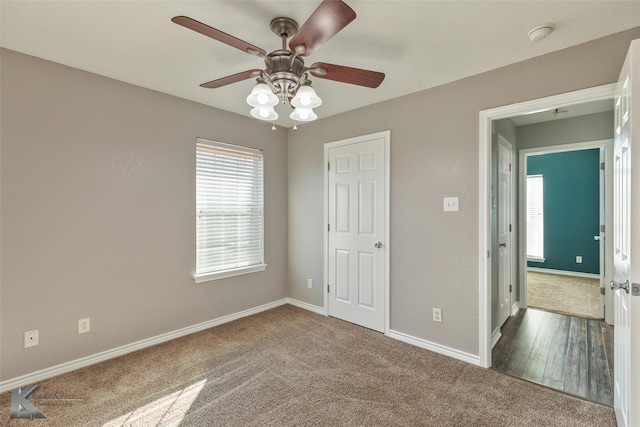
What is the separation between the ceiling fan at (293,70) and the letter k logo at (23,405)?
2.39 metres

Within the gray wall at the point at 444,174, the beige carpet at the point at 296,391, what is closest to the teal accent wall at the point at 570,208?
the gray wall at the point at 444,174

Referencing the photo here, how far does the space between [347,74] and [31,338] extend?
2969mm

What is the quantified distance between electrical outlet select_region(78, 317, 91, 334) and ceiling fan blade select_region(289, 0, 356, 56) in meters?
2.69

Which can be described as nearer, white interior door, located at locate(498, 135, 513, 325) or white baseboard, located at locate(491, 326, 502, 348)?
white baseboard, located at locate(491, 326, 502, 348)

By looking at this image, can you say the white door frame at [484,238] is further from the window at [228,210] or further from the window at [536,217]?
the window at [536,217]

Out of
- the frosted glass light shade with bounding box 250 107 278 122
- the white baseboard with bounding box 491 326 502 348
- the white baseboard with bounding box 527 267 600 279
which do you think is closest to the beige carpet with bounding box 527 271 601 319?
the white baseboard with bounding box 527 267 600 279

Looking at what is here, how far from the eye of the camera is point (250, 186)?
375 centimetres

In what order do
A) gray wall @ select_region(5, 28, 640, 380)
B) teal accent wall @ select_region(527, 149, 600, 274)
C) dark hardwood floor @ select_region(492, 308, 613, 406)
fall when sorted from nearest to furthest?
gray wall @ select_region(5, 28, 640, 380) → dark hardwood floor @ select_region(492, 308, 613, 406) → teal accent wall @ select_region(527, 149, 600, 274)

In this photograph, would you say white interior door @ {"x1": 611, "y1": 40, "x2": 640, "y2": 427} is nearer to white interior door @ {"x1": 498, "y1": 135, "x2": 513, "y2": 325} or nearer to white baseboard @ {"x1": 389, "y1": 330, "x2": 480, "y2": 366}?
white baseboard @ {"x1": 389, "y1": 330, "x2": 480, "y2": 366}

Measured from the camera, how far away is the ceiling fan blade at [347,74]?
171 centimetres

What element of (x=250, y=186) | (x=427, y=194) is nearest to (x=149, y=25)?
(x=250, y=186)

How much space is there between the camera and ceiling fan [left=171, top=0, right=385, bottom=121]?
140cm

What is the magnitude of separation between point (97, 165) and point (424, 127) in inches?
116

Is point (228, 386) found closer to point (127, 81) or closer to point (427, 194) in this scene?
point (427, 194)
